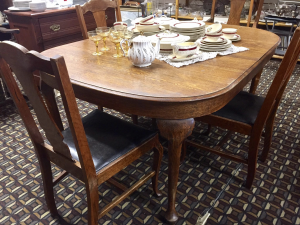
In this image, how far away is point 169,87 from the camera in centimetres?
105

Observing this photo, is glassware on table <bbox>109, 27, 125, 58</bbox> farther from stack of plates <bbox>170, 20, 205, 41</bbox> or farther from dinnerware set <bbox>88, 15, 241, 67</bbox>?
stack of plates <bbox>170, 20, 205, 41</bbox>

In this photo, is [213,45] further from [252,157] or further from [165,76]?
[252,157]

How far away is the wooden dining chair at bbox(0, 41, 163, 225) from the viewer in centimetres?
78

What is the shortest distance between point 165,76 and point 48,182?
2.64 feet

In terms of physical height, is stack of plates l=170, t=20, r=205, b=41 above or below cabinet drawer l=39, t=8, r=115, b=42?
above

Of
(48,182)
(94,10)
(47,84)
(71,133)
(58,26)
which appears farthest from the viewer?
(58,26)

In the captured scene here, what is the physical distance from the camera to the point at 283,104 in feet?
8.15

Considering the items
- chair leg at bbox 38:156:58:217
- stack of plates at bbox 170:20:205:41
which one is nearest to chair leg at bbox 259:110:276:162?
stack of plates at bbox 170:20:205:41

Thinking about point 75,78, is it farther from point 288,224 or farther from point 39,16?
point 39,16

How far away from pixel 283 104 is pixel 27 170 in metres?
2.35

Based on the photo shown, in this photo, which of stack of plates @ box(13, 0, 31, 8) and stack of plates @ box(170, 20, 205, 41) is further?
stack of plates @ box(13, 0, 31, 8)

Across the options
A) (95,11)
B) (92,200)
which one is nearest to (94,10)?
(95,11)

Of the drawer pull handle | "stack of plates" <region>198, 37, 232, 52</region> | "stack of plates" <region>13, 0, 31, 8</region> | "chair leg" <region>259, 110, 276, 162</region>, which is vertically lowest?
"chair leg" <region>259, 110, 276, 162</region>

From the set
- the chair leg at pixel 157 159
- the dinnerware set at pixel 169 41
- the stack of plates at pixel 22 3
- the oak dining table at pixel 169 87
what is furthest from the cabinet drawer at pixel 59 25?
the chair leg at pixel 157 159
